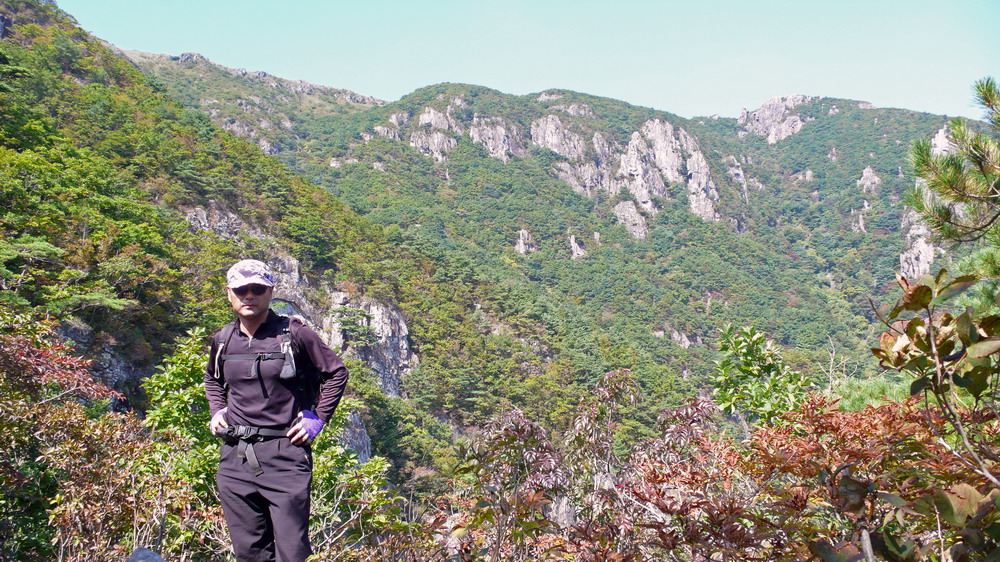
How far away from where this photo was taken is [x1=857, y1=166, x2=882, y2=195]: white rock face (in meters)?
98.2

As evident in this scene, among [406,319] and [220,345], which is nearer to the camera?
[220,345]

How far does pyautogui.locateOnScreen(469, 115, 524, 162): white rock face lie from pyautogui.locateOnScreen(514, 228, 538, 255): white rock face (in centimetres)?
2700

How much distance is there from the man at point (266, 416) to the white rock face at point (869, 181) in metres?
122

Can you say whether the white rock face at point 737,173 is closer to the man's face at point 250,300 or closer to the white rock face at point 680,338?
the white rock face at point 680,338

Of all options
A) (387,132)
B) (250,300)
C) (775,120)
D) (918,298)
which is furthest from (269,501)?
(775,120)

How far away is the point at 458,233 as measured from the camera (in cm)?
6494

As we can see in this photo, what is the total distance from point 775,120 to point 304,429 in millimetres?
168381

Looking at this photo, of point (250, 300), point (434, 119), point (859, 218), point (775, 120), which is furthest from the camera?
point (775, 120)

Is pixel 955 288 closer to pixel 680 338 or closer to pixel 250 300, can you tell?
pixel 250 300

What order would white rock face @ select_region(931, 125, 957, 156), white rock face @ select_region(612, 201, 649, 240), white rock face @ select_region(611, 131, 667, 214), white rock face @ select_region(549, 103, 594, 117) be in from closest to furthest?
white rock face @ select_region(931, 125, 957, 156) → white rock face @ select_region(612, 201, 649, 240) → white rock face @ select_region(611, 131, 667, 214) → white rock face @ select_region(549, 103, 594, 117)

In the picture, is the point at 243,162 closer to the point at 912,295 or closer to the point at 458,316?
the point at 458,316

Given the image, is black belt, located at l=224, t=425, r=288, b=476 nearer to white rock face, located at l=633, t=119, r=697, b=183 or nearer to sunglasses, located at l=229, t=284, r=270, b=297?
sunglasses, located at l=229, t=284, r=270, b=297

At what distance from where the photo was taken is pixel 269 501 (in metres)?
1.70

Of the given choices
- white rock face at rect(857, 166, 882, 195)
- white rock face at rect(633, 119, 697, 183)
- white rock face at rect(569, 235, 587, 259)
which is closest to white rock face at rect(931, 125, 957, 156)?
white rock face at rect(569, 235, 587, 259)
